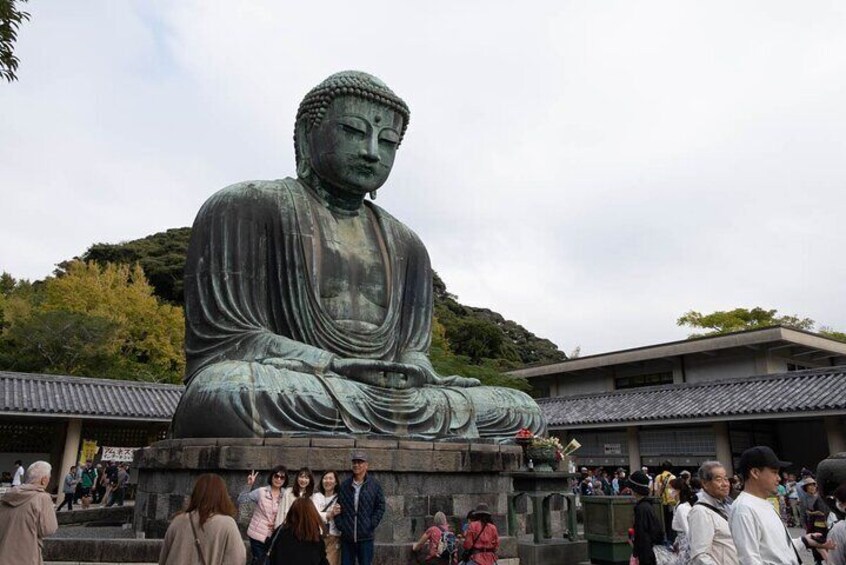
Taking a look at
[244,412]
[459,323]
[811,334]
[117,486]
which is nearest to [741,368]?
[811,334]

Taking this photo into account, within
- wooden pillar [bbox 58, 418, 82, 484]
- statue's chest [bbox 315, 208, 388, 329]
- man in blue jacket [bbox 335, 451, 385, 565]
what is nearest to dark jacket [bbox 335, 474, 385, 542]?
man in blue jacket [bbox 335, 451, 385, 565]

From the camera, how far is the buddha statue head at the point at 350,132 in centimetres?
862

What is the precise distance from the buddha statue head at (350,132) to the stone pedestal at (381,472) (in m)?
3.56

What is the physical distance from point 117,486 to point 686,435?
52.4ft

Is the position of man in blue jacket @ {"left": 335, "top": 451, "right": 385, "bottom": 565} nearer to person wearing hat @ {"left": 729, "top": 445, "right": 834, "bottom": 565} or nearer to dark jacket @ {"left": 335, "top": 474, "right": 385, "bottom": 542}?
dark jacket @ {"left": 335, "top": 474, "right": 385, "bottom": 542}

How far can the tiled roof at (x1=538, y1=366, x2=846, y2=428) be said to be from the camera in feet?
58.3

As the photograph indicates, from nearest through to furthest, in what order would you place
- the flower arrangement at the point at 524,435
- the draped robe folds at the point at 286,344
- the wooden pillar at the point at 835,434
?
the draped robe folds at the point at 286,344 < the flower arrangement at the point at 524,435 < the wooden pillar at the point at 835,434

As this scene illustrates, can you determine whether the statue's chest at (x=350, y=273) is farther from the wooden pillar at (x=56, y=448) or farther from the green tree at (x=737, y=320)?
the green tree at (x=737, y=320)

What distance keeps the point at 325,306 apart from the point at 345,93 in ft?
8.86

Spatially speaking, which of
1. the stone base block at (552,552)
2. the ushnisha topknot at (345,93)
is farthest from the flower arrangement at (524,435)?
the ushnisha topknot at (345,93)

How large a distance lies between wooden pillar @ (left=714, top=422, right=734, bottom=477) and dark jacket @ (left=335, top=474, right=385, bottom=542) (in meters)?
16.9

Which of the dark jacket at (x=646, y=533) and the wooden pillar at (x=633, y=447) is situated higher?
the wooden pillar at (x=633, y=447)

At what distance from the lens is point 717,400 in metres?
20.4

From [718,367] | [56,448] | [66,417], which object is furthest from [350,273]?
[718,367]
